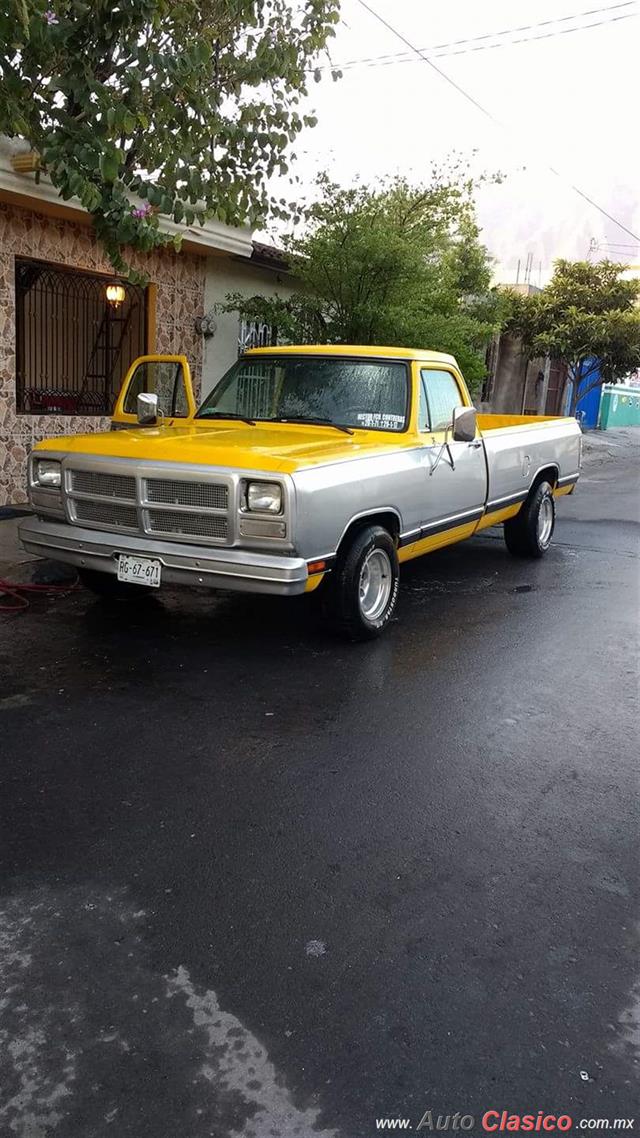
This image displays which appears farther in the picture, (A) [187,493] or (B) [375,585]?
(B) [375,585]

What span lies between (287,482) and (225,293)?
30.1ft

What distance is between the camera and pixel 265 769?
4.08 meters

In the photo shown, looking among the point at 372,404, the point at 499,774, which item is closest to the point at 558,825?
the point at 499,774

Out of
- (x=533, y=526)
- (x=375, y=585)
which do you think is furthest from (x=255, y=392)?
(x=533, y=526)

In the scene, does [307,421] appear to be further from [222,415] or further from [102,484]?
[102,484]

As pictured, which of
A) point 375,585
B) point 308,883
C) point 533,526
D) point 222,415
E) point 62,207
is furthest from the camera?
point 62,207

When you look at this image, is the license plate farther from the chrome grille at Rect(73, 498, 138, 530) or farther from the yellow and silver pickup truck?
the chrome grille at Rect(73, 498, 138, 530)

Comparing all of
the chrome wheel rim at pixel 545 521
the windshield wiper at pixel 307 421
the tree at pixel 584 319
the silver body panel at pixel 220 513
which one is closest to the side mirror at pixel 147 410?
the windshield wiper at pixel 307 421

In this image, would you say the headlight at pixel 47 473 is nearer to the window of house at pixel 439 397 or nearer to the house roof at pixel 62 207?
the window of house at pixel 439 397

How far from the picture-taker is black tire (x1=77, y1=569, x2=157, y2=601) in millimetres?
6617

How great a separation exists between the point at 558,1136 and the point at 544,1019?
39 cm

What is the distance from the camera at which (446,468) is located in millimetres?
6723

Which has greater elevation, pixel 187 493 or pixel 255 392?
pixel 255 392

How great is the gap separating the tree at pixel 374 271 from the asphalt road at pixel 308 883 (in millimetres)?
6308
